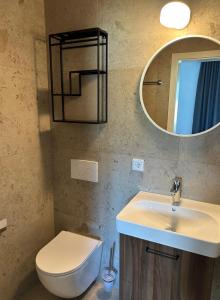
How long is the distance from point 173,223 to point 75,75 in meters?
1.29

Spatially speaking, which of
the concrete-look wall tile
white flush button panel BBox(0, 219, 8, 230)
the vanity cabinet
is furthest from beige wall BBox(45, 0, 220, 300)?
white flush button panel BBox(0, 219, 8, 230)

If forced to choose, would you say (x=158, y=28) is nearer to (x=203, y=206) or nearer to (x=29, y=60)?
(x=29, y=60)

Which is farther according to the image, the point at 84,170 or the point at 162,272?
the point at 84,170

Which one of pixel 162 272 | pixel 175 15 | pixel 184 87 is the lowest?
pixel 162 272

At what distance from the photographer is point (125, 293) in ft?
4.71

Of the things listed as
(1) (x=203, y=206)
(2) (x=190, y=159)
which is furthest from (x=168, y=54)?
(1) (x=203, y=206)

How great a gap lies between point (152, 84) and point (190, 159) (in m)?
0.56

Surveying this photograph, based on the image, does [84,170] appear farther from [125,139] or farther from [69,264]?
[69,264]

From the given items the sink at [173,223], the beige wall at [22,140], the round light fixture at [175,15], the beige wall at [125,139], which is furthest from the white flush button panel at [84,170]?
the round light fixture at [175,15]

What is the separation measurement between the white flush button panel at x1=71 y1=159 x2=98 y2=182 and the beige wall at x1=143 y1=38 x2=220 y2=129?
62 cm

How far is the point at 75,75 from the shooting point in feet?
5.78

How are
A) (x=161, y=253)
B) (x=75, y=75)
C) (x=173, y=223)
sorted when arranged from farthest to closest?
(x=75, y=75), (x=173, y=223), (x=161, y=253)

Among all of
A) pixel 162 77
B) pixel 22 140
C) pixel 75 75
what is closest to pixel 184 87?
pixel 162 77

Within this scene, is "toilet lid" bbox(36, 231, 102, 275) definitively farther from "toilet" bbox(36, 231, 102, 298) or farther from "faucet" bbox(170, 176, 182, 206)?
"faucet" bbox(170, 176, 182, 206)
